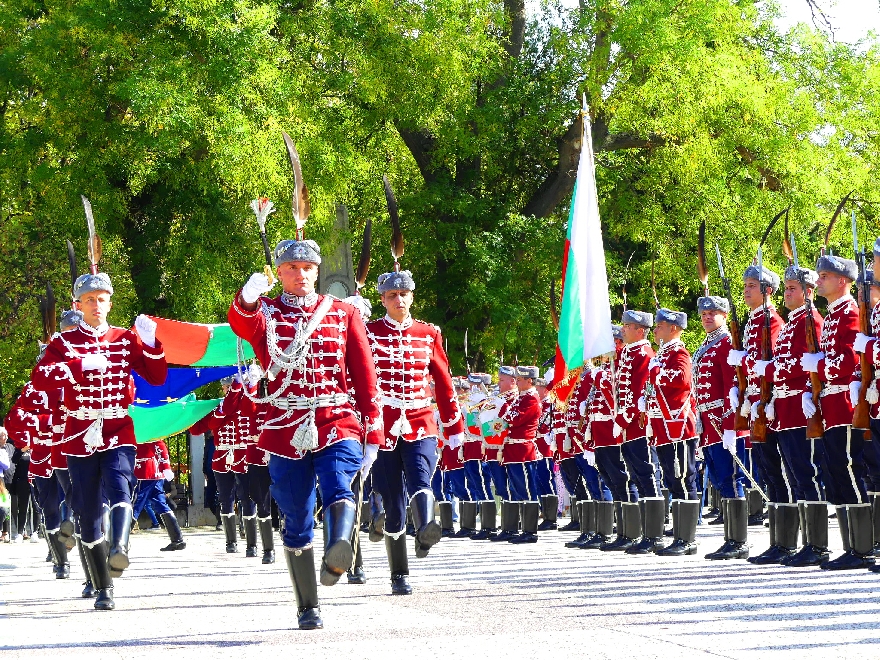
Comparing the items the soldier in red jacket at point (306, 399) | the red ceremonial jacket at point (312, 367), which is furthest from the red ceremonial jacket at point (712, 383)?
the soldier in red jacket at point (306, 399)

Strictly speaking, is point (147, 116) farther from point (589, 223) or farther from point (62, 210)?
point (589, 223)

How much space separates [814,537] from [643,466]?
2317 millimetres

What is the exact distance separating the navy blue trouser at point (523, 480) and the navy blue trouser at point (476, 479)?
2221mm

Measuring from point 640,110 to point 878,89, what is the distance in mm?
4843

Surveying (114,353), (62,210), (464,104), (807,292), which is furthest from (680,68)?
(114,353)

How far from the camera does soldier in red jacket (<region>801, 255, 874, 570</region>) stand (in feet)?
32.2

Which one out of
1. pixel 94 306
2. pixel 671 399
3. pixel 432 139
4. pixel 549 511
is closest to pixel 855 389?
pixel 671 399

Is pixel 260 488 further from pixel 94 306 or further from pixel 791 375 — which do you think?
pixel 791 375

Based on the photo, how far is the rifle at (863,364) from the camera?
9.27 metres

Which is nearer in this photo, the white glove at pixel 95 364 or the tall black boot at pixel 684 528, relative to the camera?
the white glove at pixel 95 364

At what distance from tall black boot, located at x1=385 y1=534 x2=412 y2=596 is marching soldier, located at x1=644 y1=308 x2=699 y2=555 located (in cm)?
345

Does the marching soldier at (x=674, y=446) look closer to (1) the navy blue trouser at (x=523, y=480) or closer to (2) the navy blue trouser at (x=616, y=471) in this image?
(2) the navy blue trouser at (x=616, y=471)

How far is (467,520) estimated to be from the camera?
1839 cm

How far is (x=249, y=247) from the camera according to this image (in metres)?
23.3
